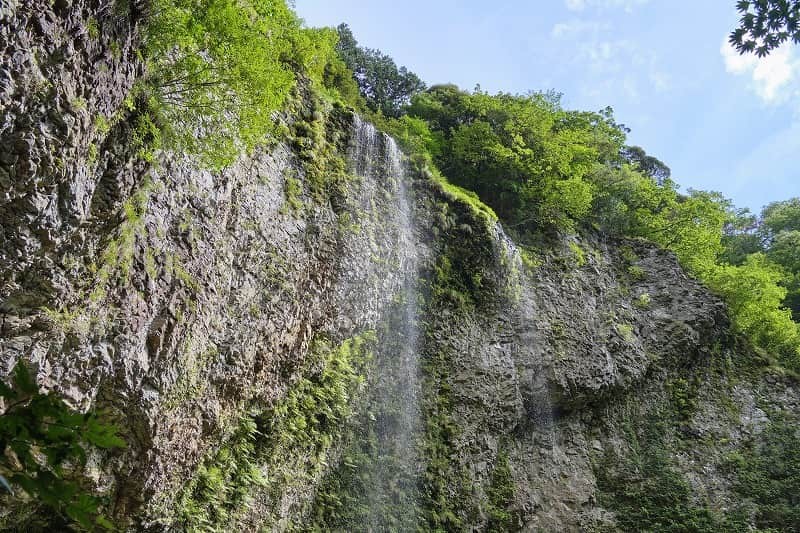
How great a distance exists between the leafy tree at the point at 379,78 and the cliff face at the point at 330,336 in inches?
346

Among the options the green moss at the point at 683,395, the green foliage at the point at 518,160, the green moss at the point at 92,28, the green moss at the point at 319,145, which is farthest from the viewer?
the green foliage at the point at 518,160

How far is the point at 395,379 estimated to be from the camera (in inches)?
400

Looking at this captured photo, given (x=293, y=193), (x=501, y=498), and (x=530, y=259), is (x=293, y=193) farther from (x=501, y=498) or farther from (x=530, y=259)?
(x=530, y=259)

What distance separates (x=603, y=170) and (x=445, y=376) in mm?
11436

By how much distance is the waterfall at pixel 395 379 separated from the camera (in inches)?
352

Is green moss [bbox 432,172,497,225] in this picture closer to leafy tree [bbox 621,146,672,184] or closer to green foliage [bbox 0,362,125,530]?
green foliage [bbox 0,362,125,530]

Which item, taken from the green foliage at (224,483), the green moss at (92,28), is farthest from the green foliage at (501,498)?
the green moss at (92,28)

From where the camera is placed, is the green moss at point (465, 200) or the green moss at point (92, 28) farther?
the green moss at point (465, 200)

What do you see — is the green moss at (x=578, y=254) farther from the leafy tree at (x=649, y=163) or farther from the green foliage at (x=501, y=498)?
the leafy tree at (x=649, y=163)

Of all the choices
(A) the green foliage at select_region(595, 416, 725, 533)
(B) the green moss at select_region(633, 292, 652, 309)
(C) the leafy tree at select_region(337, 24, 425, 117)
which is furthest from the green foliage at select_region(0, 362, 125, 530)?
(C) the leafy tree at select_region(337, 24, 425, 117)

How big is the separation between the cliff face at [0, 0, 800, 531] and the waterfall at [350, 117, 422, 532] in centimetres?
5

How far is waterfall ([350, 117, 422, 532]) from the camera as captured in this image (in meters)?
8.95

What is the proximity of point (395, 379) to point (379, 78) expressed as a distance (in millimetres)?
14772

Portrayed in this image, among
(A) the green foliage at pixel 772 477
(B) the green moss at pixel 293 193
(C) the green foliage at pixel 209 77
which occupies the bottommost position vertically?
(A) the green foliage at pixel 772 477
